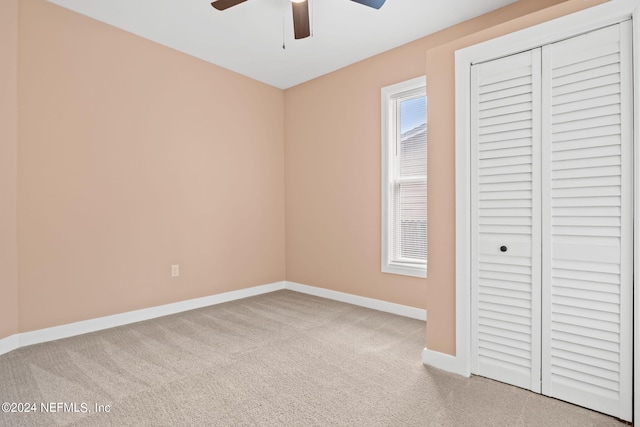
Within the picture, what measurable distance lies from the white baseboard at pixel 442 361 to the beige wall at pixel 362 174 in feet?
0.15

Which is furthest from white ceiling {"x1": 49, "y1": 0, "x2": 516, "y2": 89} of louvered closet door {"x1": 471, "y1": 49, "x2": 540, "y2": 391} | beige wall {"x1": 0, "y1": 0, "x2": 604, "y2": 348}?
louvered closet door {"x1": 471, "y1": 49, "x2": 540, "y2": 391}

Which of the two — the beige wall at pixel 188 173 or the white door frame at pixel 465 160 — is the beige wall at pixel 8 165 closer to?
the beige wall at pixel 188 173

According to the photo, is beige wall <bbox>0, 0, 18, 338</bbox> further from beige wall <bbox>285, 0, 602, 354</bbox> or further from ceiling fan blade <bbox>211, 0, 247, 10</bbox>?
beige wall <bbox>285, 0, 602, 354</bbox>

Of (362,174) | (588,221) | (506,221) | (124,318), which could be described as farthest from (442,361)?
(124,318)

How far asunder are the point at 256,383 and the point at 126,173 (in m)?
2.32

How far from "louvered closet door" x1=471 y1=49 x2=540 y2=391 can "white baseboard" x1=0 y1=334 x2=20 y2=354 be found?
132 inches

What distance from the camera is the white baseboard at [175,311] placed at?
2.61 metres

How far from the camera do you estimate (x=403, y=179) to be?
11.4 feet

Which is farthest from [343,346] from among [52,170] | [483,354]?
[52,170]

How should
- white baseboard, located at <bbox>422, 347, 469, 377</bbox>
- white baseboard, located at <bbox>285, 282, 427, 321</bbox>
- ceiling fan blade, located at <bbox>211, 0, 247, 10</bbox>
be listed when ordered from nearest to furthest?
1. white baseboard, located at <bbox>422, 347, 469, 377</bbox>
2. ceiling fan blade, located at <bbox>211, 0, 247, 10</bbox>
3. white baseboard, located at <bbox>285, 282, 427, 321</bbox>

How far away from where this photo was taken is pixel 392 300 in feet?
11.4

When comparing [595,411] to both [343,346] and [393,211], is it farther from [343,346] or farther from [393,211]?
[393,211]

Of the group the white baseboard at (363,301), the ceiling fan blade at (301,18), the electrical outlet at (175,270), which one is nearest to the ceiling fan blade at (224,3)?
the ceiling fan blade at (301,18)

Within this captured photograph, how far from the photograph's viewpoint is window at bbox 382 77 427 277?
132 inches
